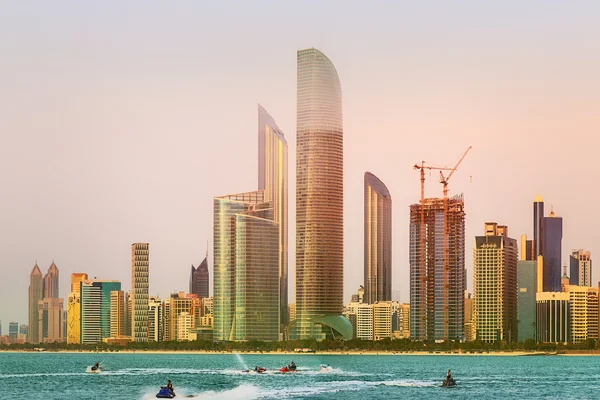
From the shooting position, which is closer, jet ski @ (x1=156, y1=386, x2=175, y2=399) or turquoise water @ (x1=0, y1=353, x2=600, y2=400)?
jet ski @ (x1=156, y1=386, x2=175, y2=399)

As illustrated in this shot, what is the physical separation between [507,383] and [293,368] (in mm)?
37478

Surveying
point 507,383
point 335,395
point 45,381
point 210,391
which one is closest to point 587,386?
point 507,383

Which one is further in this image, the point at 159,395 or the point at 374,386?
the point at 374,386

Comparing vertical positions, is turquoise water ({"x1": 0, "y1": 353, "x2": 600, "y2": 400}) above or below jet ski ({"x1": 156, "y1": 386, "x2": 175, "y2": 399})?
below

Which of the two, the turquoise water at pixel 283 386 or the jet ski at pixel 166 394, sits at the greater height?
the jet ski at pixel 166 394

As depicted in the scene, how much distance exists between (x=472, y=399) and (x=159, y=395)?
37838mm

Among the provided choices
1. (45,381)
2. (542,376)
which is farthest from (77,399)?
(542,376)

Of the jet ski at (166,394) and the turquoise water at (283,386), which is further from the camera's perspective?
the turquoise water at (283,386)

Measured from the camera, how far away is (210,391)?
139 m

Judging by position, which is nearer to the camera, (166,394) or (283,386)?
(166,394)

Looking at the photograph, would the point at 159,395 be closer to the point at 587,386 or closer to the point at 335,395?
the point at 335,395

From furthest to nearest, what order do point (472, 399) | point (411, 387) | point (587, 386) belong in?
point (587, 386), point (411, 387), point (472, 399)

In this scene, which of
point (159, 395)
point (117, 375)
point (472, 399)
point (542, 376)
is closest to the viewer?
point (159, 395)

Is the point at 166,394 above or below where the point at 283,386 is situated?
above
